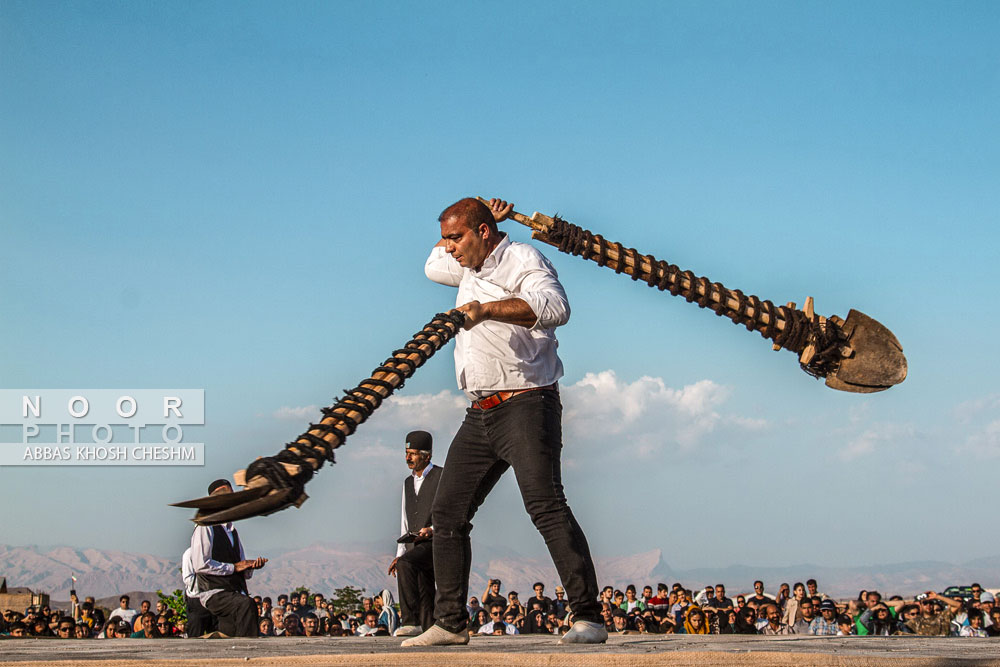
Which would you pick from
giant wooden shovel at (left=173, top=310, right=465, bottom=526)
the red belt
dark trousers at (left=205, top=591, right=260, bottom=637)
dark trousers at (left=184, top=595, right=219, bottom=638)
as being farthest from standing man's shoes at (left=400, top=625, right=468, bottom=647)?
dark trousers at (left=184, top=595, right=219, bottom=638)

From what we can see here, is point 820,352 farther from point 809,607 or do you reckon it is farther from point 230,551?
point 809,607

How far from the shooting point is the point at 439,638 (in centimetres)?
→ 542

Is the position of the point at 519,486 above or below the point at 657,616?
above

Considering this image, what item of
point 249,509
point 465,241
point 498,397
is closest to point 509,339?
→ point 498,397

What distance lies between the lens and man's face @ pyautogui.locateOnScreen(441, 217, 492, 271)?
5.46 metres

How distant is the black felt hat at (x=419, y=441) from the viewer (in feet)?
30.2

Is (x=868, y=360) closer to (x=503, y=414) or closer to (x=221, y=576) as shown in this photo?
(x=503, y=414)

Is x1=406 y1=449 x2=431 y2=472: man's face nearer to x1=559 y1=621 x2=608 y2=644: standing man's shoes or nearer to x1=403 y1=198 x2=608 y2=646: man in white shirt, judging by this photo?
x1=403 y1=198 x2=608 y2=646: man in white shirt

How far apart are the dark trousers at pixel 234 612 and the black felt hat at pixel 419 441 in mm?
2396

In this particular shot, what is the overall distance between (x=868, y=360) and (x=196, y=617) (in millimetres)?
7525

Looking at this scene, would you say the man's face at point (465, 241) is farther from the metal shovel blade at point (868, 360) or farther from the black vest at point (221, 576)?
the black vest at point (221, 576)

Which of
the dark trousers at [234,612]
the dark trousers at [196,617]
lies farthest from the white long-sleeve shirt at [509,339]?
the dark trousers at [196,617]

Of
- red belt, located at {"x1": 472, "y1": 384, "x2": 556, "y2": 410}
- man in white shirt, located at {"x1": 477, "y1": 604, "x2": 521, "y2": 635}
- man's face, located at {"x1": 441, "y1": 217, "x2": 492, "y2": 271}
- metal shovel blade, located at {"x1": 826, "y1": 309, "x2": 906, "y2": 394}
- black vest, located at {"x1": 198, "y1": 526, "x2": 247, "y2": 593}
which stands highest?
man's face, located at {"x1": 441, "y1": 217, "x2": 492, "y2": 271}

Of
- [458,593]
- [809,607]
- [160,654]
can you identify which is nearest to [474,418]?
[458,593]
